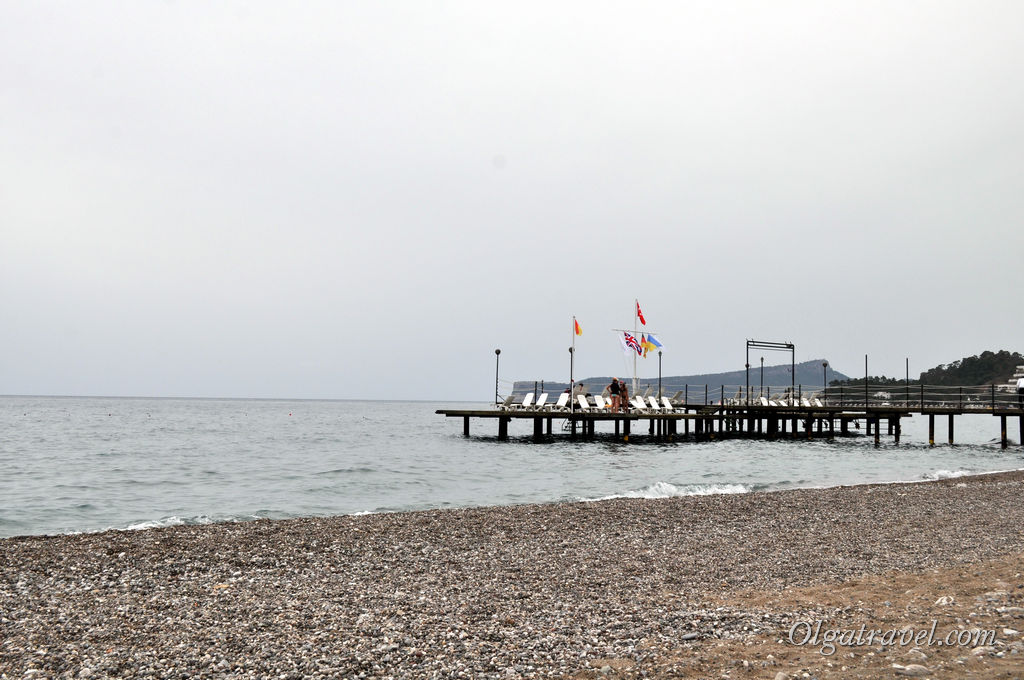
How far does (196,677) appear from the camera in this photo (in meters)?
4.58

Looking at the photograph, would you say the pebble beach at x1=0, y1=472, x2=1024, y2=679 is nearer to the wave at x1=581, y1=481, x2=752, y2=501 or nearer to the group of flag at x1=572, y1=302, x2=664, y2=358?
the wave at x1=581, y1=481, x2=752, y2=501

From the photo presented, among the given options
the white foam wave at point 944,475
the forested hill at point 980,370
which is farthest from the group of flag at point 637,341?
the forested hill at point 980,370

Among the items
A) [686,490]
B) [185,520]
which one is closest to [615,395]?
[686,490]

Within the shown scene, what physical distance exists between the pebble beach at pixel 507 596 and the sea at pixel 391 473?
4.64 metres

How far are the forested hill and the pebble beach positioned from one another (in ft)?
392

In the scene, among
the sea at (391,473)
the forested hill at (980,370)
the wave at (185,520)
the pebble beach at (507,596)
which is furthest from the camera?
the forested hill at (980,370)

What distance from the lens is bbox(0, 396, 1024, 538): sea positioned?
15.1 metres

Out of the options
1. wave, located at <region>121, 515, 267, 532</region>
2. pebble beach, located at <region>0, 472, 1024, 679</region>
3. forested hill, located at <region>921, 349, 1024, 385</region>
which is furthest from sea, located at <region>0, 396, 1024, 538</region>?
forested hill, located at <region>921, 349, 1024, 385</region>

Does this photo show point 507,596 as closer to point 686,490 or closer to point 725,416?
point 686,490

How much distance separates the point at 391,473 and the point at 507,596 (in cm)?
1659

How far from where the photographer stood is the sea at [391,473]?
49.6 feet

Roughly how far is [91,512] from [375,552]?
916 centimetres

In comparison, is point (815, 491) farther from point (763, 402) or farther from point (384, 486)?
point (763, 402)

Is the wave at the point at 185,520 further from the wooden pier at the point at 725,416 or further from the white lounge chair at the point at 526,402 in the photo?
the white lounge chair at the point at 526,402
